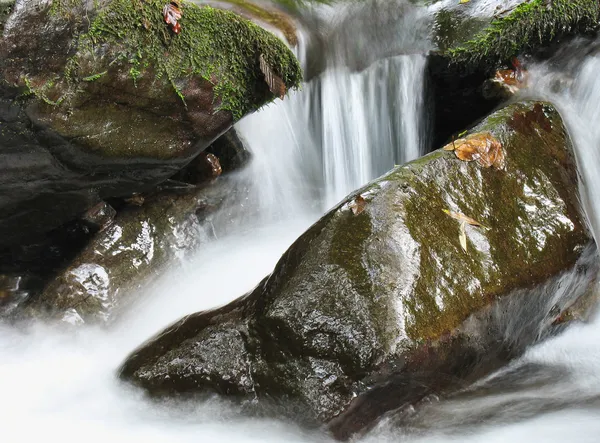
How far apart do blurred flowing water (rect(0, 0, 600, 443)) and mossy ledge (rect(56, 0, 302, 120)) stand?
124cm

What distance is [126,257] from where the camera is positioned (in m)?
4.65

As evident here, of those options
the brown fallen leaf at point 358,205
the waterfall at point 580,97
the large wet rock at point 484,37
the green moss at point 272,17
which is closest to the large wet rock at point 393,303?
the brown fallen leaf at point 358,205

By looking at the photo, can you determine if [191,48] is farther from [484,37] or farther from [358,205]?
[484,37]

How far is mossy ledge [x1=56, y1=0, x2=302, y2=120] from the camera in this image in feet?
12.0

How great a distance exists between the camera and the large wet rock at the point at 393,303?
2906 mm

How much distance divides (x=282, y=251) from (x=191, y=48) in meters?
2.06

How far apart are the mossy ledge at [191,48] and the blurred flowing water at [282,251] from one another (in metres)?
1.24

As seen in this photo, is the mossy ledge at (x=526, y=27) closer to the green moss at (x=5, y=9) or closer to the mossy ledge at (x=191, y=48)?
the mossy ledge at (x=191, y=48)

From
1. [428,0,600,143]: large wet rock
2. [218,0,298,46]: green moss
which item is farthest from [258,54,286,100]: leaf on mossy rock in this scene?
[428,0,600,143]: large wet rock

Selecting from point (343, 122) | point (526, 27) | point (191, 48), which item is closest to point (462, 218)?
point (191, 48)

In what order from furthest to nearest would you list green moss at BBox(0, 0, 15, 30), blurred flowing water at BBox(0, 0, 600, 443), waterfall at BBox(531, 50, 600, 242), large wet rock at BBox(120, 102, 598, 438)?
waterfall at BBox(531, 50, 600, 242) < green moss at BBox(0, 0, 15, 30) < blurred flowing water at BBox(0, 0, 600, 443) < large wet rock at BBox(120, 102, 598, 438)

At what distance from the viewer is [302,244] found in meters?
3.30

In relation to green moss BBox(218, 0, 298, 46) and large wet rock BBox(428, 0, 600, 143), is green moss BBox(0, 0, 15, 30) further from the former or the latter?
large wet rock BBox(428, 0, 600, 143)

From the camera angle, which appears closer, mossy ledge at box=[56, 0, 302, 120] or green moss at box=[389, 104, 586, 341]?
green moss at box=[389, 104, 586, 341]
